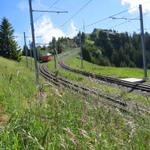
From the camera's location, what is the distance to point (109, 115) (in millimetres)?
5668

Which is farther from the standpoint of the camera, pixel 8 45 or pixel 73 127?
pixel 8 45

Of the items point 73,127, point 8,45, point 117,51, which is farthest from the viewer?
point 117,51

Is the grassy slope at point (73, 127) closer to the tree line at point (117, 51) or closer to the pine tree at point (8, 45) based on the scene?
the pine tree at point (8, 45)

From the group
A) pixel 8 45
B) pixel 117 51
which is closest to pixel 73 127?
pixel 8 45

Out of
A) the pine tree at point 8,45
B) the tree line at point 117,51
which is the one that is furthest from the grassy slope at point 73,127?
the tree line at point 117,51

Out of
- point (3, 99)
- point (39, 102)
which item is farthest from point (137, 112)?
point (3, 99)

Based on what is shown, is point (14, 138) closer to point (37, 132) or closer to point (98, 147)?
point (37, 132)

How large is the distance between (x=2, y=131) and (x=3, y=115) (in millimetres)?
3786

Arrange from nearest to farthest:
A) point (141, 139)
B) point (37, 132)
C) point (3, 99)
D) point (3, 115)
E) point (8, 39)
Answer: point (141, 139), point (37, 132), point (3, 115), point (3, 99), point (8, 39)

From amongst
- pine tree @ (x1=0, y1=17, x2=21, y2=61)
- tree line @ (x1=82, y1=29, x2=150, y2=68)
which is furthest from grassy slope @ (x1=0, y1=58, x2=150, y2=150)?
tree line @ (x1=82, y1=29, x2=150, y2=68)

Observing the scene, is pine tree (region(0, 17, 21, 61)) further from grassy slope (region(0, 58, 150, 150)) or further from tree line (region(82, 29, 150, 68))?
grassy slope (region(0, 58, 150, 150))

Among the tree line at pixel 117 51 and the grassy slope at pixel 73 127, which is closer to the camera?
the grassy slope at pixel 73 127

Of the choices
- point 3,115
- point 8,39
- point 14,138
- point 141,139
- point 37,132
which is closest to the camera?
point 141,139

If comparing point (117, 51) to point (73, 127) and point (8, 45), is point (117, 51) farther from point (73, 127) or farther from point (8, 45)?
point (73, 127)
